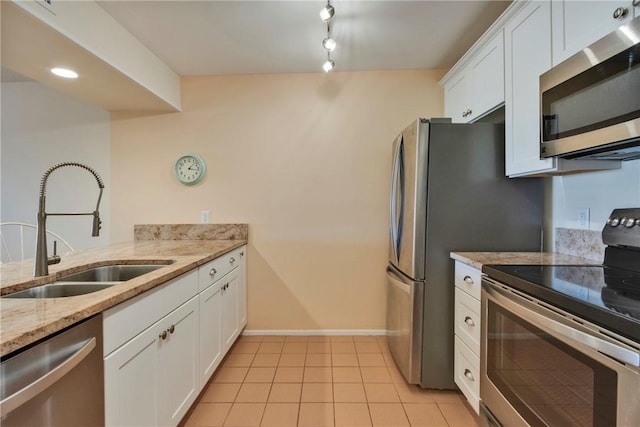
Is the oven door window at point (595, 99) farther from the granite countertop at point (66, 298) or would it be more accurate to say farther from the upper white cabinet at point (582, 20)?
the granite countertop at point (66, 298)

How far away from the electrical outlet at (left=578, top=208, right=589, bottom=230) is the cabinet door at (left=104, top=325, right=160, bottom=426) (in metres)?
2.23

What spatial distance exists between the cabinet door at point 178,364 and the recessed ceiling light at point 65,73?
177cm

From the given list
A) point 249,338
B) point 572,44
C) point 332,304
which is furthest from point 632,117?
point 249,338

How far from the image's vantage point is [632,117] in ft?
3.15

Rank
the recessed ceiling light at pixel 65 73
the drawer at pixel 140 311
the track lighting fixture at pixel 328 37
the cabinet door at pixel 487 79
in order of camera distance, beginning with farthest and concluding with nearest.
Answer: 1. the recessed ceiling light at pixel 65 73
2. the cabinet door at pixel 487 79
3. the track lighting fixture at pixel 328 37
4. the drawer at pixel 140 311

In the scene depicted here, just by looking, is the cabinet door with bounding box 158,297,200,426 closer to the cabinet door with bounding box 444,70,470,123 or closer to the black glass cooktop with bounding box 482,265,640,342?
the black glass cooktop with bounding box 482,265,640,342

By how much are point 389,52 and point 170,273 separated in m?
2.28

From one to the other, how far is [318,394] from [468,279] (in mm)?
1190

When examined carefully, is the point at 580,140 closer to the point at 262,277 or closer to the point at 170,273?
the point at 170,273

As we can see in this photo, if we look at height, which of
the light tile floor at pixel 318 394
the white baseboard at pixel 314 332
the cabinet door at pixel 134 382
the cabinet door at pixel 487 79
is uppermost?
the cabinet door at pixel 487 79

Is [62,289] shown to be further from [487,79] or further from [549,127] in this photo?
[487,79]

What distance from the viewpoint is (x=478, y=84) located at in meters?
1.97

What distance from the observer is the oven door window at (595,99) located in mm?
967

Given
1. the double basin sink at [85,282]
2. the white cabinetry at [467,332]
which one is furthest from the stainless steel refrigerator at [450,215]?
the double basin sink at [85,282]
